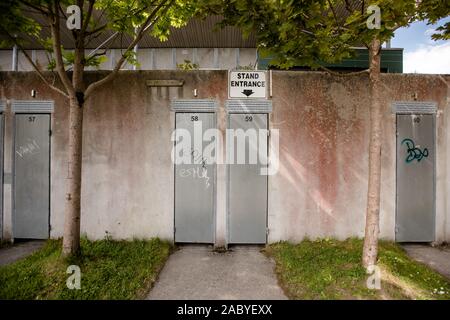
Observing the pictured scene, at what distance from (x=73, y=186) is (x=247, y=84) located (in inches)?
143

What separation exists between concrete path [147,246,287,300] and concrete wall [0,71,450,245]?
574 mm

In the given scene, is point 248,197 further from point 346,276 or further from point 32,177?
point 32,177

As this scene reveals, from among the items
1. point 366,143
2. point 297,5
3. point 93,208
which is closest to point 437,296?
point 366,143

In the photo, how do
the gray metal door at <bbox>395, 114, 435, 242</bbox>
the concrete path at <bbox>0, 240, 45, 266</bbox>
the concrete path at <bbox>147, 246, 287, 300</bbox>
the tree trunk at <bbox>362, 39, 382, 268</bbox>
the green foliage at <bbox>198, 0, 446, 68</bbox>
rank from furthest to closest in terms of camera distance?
the gray metal door at <bbox>395, 114, 435, 242</bbox> → the concrete path at <bbox>0, 240, 45, 266</bbox> → the tree trunk at <bbox>362, 39, 382, 268</bbox> → the concrete path at <bbox>147, 246, 287, 300</bbox> → the green foliage at <bbox>198, 0, 446, 68</bbox>

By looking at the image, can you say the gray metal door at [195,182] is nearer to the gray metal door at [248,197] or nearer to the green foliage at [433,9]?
the gray metal door at [248,197]

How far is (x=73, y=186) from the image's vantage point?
167 inches

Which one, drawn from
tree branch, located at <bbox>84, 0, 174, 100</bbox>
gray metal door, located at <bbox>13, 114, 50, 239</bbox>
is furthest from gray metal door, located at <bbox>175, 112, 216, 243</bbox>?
gray metal door, located at <bbox>13, 114, 50, 239</bbox>

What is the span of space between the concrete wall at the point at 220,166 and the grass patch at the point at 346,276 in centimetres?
85

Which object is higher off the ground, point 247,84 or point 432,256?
point 247,84

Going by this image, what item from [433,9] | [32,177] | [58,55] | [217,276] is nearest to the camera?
[433,9]

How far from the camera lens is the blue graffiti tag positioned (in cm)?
558

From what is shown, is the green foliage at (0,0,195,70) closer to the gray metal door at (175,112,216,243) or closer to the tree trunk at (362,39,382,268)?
the gray metal door at (175,112,216,243)

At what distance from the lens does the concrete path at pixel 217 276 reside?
3.79 m

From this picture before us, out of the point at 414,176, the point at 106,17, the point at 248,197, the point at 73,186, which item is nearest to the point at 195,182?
the point at 248,197
